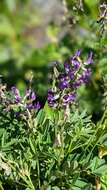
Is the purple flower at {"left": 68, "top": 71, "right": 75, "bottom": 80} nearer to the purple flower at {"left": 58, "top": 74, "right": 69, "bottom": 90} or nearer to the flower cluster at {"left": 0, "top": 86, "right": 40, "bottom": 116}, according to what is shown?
the purple flower at {"left": 58, "top": 74, "right": 69, "bottom": 90}

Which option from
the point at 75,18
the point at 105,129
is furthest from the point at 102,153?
the point at 75,18

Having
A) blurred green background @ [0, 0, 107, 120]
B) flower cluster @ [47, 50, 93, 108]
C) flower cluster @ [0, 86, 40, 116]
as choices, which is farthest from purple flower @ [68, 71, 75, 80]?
blurred green background @ [0, 0, 107, 120]

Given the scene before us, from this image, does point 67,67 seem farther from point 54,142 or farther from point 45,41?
point 45,41

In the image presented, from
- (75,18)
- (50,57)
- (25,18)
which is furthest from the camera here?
(25,18)

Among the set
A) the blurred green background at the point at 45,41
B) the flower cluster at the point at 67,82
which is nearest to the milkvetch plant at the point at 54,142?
the flower cluster at the point at 67,82

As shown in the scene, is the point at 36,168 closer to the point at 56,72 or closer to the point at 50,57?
the point at 56,72

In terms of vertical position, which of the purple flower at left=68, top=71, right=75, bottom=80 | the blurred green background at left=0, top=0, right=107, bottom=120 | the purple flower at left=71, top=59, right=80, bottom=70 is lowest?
the purple flower at left=68, top=71, right=75, bottom=80

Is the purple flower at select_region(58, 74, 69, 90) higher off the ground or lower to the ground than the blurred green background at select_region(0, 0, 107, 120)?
lower
